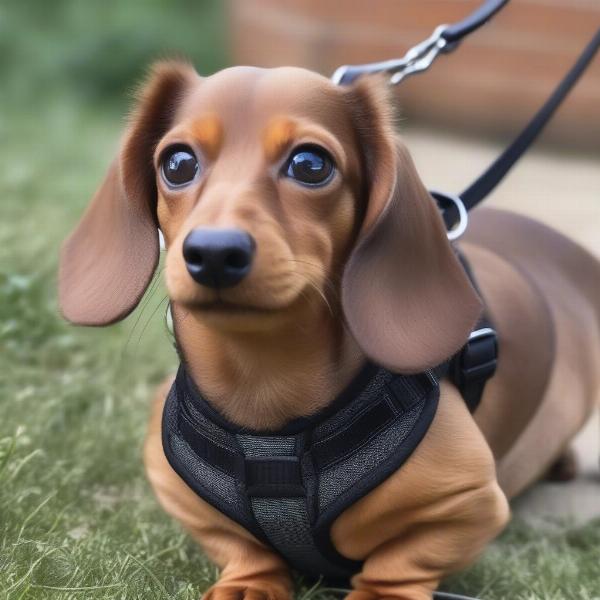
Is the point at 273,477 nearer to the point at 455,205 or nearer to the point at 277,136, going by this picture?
the point at 277,136

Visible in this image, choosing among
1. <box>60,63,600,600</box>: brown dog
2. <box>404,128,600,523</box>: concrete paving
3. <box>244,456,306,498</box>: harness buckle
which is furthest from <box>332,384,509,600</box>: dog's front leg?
<box>404,128,600,523</box>: concrete paving

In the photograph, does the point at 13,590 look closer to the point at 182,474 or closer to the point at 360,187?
the point at 182,474

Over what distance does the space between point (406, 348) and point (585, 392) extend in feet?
3.75

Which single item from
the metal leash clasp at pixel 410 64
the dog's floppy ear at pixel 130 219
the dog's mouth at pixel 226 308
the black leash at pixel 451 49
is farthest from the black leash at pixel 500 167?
the dog's mouth at pixel 226 308

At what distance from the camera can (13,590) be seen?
214 cm

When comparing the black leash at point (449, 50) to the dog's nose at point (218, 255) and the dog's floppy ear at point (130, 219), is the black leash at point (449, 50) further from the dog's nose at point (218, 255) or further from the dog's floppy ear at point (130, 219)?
the dog's nose at point (218, 255)

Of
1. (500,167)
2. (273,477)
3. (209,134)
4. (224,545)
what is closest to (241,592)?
(224,545)

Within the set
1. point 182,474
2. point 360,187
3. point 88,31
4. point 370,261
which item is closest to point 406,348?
point 370,261

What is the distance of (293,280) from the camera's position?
1.87 meters

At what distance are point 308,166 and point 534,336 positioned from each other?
0.94 m

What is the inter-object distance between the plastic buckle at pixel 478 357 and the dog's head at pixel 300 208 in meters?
0.21

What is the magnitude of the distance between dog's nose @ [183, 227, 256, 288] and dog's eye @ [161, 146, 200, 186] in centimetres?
26

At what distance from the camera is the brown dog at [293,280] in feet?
6.29

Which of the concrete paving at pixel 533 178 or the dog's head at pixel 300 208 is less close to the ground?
the dog's head at pixel 300 208
